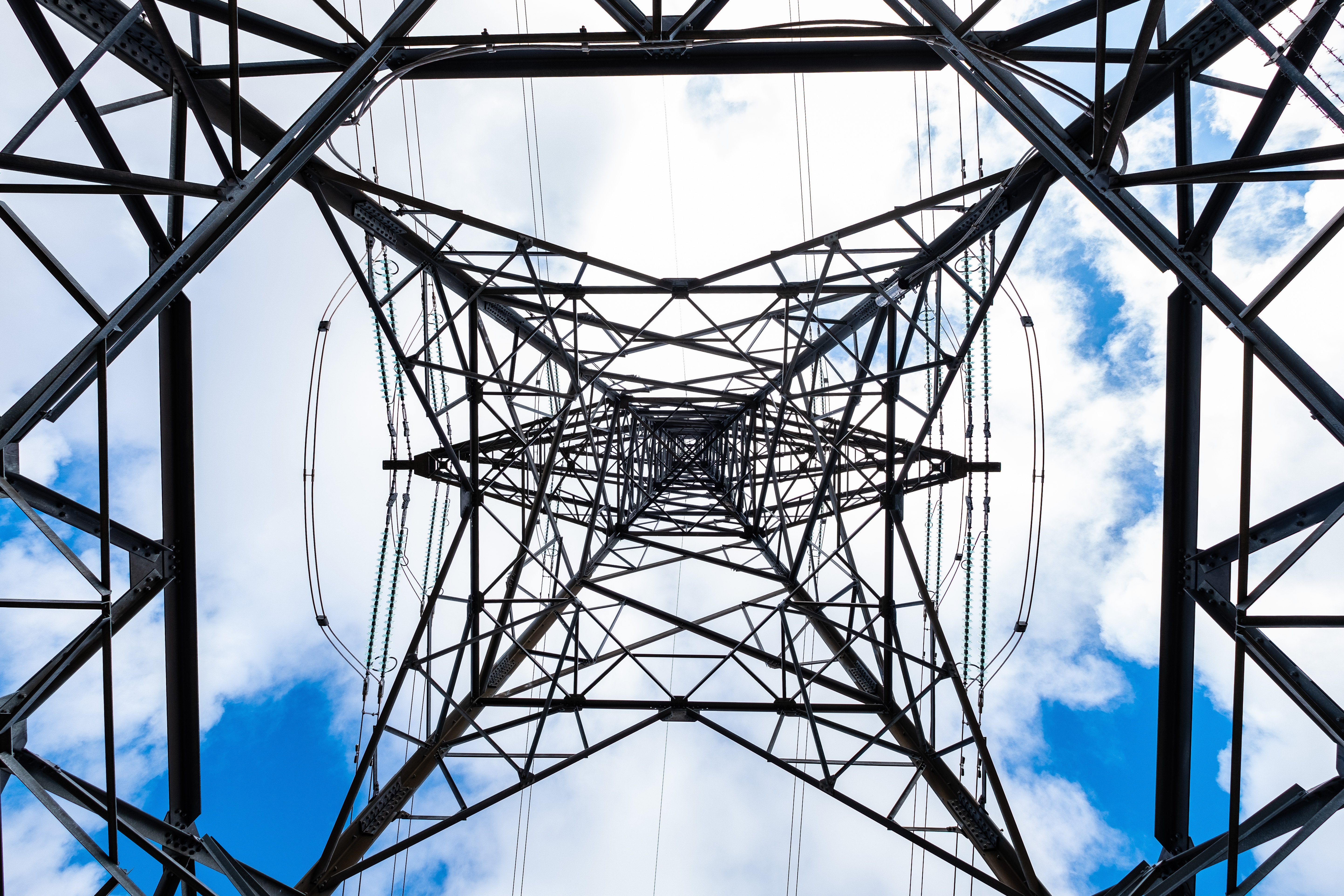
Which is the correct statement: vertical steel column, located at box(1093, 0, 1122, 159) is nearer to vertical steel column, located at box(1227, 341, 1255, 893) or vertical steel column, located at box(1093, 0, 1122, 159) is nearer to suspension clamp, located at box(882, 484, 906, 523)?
vertical steel column, located at box(1227, 341, 1255, 893)

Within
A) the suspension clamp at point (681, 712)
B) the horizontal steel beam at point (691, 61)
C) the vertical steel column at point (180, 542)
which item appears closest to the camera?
the vertical steel column at point (180, 542)

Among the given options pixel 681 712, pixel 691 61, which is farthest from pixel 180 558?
pixel 691 61

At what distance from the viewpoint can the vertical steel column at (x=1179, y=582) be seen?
5.57 metres

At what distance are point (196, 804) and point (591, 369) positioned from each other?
8922 mm

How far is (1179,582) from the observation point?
5.61 m

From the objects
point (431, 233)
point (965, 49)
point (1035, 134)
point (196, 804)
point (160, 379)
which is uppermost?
point (431, 233)

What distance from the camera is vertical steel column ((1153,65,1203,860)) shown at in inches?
219

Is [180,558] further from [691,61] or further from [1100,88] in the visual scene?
[1100,88]

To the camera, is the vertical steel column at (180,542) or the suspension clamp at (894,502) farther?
the suspension clamp at (894,502)

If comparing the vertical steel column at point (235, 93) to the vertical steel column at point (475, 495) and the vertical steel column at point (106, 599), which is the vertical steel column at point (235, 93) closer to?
the vertical steel column at point (106, 599)

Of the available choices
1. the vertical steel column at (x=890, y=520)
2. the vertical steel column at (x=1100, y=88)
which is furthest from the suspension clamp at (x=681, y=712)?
the vertical steel column at (x=1100, y=88)

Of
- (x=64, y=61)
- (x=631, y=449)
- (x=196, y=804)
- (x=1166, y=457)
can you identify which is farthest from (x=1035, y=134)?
(x=631, y=449)

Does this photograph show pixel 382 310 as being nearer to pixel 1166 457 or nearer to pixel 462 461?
pixel 462 461

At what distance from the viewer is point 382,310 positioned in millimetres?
7656
